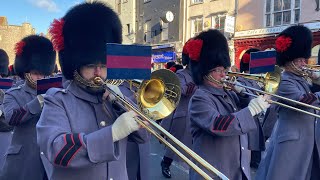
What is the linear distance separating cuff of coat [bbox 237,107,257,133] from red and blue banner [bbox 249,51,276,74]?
0.99 m

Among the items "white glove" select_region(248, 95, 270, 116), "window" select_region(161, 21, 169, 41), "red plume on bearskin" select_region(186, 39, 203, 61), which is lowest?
"white glove" select_region(248, 95, 270, 116)

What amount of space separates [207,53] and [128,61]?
66.6 inches

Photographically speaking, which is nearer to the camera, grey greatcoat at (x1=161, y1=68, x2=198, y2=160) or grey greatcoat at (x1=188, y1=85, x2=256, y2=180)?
grey greatcoat at (x1=188, y1=85, x2=256, y2=180)

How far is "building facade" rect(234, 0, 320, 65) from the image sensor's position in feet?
47.2

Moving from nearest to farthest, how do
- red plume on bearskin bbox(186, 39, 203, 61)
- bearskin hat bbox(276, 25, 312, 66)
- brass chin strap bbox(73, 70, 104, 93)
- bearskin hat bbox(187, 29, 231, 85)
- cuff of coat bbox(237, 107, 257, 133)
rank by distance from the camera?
1. brass chin strap bbox(73, 70, 104, 93)
2. cuff of coat bbox(237, 107, 257, 133)
3. bearskin hat bbox(187, 29, 231, 85)
4. red plume on bearskin bbox(186, 39, 203, 61)
5. bearskin hat bbox(276, 25, 312, 66)

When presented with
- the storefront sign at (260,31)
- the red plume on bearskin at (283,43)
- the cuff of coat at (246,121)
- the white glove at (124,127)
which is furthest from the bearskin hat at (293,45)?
the storefront sign at (260,31)

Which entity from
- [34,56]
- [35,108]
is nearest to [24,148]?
[35,108]

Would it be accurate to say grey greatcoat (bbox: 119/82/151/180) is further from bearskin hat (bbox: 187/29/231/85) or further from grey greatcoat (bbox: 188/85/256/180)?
bearskin hat (bbox: 187/29/231/85)

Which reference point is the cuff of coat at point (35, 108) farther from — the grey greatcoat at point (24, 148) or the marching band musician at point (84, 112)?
the marching band musician at point (84, 112)

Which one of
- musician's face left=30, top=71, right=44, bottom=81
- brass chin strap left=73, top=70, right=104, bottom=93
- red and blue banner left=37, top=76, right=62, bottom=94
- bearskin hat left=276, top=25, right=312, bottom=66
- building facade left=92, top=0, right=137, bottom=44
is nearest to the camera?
brass chin strap left=73, top=70, right=104, bottom=93

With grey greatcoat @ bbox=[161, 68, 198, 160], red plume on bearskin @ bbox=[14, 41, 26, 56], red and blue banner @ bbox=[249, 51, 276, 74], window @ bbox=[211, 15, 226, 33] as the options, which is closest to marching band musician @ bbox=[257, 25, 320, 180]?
red and blue banner @ bbox=[249, 51, 276, 74]

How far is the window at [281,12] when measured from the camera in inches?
598

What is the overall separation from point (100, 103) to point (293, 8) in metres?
14.7

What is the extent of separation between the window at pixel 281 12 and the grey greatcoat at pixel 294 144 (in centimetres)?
1218
